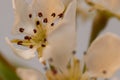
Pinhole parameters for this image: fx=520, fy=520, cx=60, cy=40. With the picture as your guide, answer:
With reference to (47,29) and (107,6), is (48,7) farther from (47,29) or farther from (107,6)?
(107,6)

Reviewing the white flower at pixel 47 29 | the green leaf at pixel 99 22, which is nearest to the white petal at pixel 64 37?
the white flower at pixel 47 29

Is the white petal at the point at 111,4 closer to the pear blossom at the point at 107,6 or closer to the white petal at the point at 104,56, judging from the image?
the pear blossom at the point at 107,6

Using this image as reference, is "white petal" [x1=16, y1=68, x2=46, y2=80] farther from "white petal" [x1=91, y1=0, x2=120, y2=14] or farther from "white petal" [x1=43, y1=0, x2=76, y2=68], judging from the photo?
"white petal" [x1=91, y1=0, x2=120, y2=14]

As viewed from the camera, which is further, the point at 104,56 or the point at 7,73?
the point at 7,73

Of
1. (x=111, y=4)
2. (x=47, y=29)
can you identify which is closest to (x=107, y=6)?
(x=111, y=4)

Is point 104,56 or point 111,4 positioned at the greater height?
point 111,4

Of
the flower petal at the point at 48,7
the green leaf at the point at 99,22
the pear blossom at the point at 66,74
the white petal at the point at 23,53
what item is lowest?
the pear blossom at the point at 66,74
